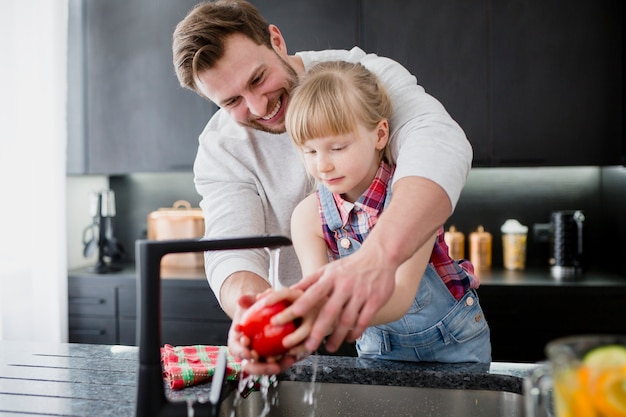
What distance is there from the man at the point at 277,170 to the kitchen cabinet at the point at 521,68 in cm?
135

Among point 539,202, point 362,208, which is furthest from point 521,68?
point 362,208

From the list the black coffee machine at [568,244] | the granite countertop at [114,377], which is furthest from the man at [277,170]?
the black coffee machine at [568,244]

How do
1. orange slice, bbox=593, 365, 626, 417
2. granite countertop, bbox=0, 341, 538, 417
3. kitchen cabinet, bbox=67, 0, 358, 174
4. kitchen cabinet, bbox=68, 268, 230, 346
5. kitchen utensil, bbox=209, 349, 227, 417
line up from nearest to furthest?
orange slice, bbox=593, 365, 626, 417
kitchen utensil, bbox=209, 349, 227, 417
granite countertop, bbox=0, 341, 538, 417
kitchen cabinet, bbox=68, 268, 230, 346
kitchen cabinet, bbox=67, 0, 358, 174

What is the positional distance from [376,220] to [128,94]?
7.43 ft

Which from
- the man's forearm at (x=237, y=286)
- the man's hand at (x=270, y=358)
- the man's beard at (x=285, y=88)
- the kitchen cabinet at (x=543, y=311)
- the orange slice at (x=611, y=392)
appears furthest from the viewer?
the kitchen cabinet at (x=543, y=311)

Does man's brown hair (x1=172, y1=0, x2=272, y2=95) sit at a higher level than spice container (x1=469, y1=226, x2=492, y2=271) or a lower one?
higher

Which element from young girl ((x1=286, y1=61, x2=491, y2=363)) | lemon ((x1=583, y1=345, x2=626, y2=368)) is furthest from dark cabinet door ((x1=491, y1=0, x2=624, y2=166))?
lemon ((x1=583, y1=345, x2=626, y2=368))

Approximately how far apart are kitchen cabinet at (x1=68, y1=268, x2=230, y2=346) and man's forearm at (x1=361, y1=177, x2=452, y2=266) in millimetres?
2042

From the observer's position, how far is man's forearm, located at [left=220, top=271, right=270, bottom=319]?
1426 mm

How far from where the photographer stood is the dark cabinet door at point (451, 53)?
116 inches

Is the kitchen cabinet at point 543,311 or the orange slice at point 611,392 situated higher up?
the orange slice at point 611,392

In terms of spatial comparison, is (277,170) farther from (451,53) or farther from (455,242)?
(455,242)

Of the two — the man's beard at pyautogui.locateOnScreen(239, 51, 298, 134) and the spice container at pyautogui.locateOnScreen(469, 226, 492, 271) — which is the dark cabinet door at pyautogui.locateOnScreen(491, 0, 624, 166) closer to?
the spice container at pyautogui.locateOnScreen(469, 226, 492, 271)

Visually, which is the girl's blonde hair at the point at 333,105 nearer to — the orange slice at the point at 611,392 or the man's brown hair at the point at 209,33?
the man's brown hair at the point at 209,33
